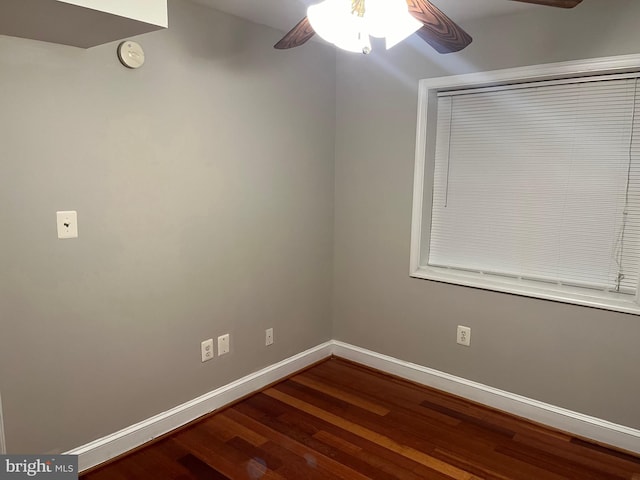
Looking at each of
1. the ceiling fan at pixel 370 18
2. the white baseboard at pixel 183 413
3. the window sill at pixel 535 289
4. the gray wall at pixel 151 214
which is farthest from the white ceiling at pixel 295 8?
the white baseboard at pixel 183 413

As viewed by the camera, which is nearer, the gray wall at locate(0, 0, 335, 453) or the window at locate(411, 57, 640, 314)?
the gray wall at locate(0, 0, 335, 453)

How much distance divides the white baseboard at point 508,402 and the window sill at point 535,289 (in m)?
0.62

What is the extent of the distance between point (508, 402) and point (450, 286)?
75cm

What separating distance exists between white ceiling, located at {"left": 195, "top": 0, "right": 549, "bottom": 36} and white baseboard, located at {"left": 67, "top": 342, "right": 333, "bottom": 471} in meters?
2.13

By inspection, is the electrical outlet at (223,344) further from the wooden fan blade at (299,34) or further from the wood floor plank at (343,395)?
the wooden fan blade at (299,34)

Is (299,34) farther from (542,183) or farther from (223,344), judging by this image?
(223,344)

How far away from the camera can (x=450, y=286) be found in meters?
2.85

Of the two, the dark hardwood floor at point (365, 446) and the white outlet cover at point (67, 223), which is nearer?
the white outlet cover at point (67, 223)

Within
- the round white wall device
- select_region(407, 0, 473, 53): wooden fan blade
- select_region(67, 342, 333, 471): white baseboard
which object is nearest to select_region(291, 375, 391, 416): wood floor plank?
select_region(67, 342, 333, 471): white baseboard

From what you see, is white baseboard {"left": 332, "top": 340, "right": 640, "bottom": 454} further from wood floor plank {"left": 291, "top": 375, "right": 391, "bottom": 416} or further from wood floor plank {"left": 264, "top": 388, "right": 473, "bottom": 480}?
wood floor plank {"left": 264, "top": 388, "right": 473, "bottom": 480}

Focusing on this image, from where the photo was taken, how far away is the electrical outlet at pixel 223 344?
2.68 meters

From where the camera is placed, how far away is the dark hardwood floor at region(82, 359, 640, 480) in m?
2.15

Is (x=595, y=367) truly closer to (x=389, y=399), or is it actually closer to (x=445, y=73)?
(x=389, y=399)

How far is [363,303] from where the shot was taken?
3279 mm
